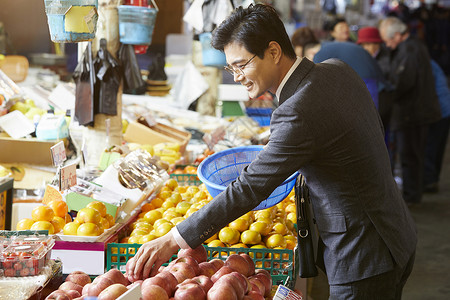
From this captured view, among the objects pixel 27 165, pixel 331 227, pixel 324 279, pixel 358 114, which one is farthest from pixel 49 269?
pixel 324 279

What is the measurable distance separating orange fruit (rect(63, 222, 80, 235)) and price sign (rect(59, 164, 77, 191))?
0.58 ft

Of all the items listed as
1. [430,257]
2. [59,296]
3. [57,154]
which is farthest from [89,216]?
[430,257]

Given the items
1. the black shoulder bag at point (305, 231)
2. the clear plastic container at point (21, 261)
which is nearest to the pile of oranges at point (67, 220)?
the clear plastic container at point (21, 261)

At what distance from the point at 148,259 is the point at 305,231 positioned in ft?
1.94

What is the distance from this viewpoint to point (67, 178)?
2.66m

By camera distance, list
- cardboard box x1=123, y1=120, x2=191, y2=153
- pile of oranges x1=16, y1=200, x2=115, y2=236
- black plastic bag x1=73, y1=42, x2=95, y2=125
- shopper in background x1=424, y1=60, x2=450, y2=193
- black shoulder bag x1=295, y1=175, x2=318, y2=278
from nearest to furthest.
Answer: black shoulder bag x1=295, y1=175, x2=318, y2=278 → pile of oranges x1=16, y1=200, x2=115, y2=236 → black plastic bag x1=73, y1=42, x2=95, y2=125 → cardboard box x1=123, y1=120, x2=191, y2=153 → shopper in background x1=424, y1=60, x2=450, y2=193

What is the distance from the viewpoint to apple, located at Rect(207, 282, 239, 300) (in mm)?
1795

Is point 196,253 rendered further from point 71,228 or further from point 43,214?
point 43,214

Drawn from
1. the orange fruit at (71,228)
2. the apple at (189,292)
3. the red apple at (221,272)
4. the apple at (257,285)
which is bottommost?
the orange fruit at (71,228)

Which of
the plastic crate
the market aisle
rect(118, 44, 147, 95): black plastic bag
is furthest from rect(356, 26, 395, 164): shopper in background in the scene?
the plastic crate

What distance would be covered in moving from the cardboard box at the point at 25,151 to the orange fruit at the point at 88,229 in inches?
52.9

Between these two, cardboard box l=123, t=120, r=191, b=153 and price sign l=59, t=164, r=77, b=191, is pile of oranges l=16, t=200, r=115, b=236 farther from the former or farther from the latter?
cardboard box l=123, t=120, r=191, b=153

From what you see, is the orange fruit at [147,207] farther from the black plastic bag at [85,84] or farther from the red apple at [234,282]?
the red apple at [234,282]

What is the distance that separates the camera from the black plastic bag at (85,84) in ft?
11.7
